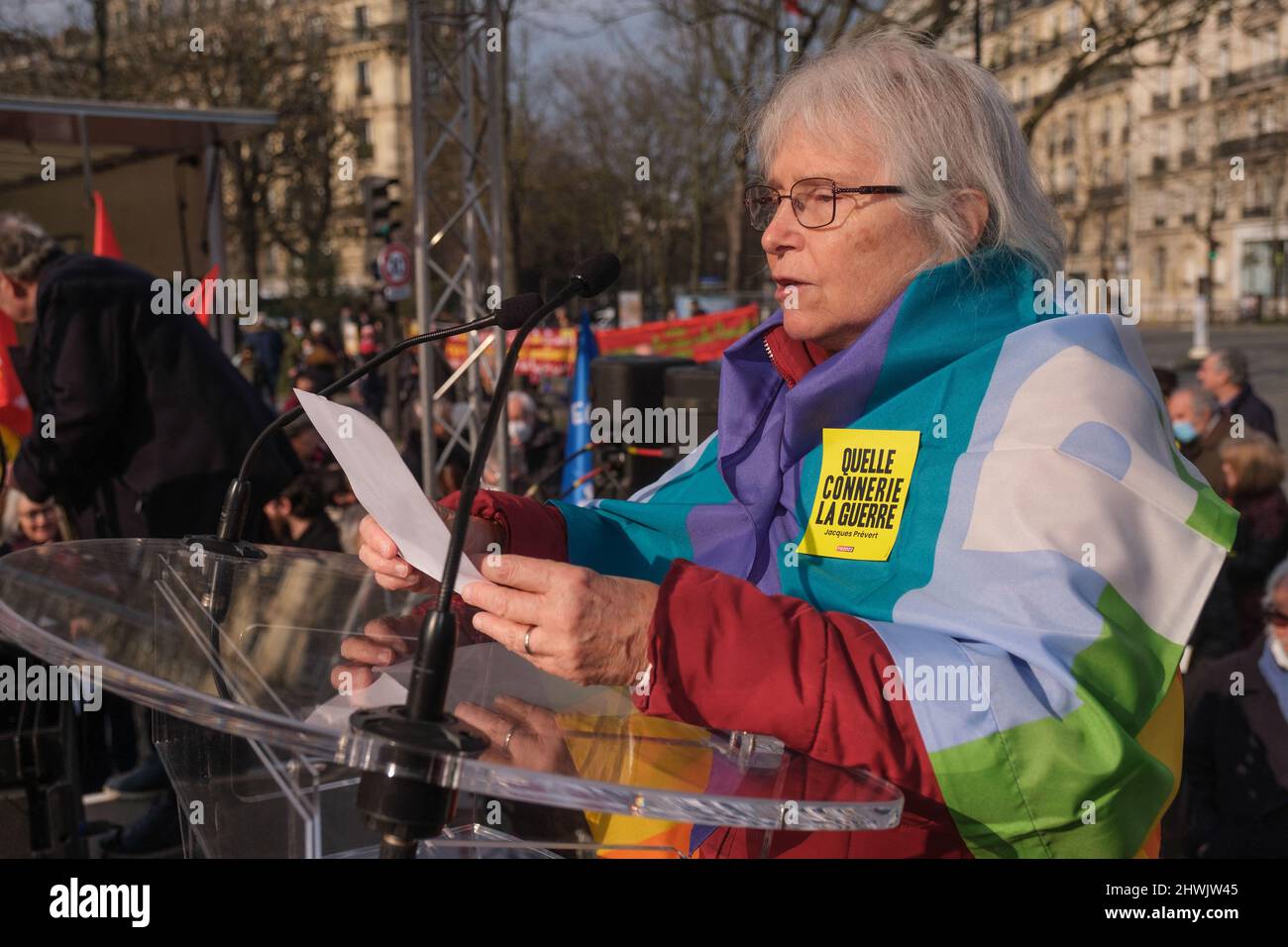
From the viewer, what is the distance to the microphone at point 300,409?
5.16 feet

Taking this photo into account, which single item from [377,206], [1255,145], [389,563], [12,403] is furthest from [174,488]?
[1255,145]

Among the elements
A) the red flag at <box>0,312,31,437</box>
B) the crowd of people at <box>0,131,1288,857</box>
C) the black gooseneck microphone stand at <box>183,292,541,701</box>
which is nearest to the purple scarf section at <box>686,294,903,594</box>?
the black gooseneck microphone stand at <box>183,292,541,701</box>

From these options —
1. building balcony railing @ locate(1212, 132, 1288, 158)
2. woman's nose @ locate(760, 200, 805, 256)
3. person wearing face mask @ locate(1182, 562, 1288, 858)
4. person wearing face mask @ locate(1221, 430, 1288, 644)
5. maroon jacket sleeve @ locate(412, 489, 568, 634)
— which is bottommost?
person wearing face mask @ locate(1182, 562, 1288, 858)

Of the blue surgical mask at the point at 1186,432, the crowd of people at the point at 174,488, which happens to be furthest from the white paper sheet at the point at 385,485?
the blue surgical mask at the point at 1186,432

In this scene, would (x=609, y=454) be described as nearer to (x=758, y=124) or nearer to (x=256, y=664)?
(x=758, y=124)

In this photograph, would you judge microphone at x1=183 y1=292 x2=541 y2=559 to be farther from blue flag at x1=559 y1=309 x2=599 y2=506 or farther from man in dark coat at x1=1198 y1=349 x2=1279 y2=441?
man in dark coat at x1=1198 y1=349 x2=1279 y2=441

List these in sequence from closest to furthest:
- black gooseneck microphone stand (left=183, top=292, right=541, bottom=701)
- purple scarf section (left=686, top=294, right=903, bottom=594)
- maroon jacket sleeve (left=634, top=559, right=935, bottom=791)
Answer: maroon jacket sleeve (left=634, top=559, right=935, bottom=791), black gooseneck microphone stand (left=183, top=292, right=541, bottom=701), purple scarf section (left=686, top=294, right=903, bottom=594)

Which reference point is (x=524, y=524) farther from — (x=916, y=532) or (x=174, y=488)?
(x=174, y=488)

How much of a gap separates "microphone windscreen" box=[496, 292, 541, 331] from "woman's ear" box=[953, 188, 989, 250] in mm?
590

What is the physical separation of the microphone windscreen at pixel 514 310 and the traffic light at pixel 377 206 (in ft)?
36.8

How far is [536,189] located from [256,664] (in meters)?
28.0

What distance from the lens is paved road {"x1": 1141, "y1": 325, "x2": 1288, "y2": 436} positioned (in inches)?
800
